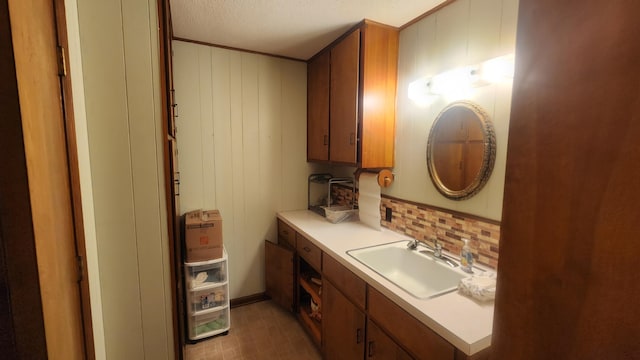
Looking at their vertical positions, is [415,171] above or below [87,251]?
above

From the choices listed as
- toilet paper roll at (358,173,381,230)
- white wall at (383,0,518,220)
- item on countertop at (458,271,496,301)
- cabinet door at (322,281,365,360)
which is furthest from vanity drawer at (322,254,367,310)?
white wall at (383,0,518,220)

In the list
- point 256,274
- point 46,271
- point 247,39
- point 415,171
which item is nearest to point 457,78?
point 415,171

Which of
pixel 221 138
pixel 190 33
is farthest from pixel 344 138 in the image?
pixel 190 33

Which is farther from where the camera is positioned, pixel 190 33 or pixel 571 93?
pixel 190 33

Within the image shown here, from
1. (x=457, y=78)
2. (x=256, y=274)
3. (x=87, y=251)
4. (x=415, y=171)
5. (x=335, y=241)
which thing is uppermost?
(x=457, y=78)

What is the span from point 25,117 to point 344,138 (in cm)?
173

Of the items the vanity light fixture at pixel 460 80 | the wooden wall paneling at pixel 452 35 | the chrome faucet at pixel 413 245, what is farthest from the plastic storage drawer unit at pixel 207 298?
the wooden wall paneling at pixel 452 35

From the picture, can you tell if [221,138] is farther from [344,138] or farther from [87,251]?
[87,251]

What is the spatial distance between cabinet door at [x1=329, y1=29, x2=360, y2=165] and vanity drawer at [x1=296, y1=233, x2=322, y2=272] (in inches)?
26.3

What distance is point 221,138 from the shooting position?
93.9 inches

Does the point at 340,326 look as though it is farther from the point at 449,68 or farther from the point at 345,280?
the point at 449,68

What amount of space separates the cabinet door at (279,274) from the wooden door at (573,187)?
2014 millimetres

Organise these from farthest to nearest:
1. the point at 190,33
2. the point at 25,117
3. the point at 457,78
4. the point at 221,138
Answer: the point at 221,138 < the point at 190,33 < the point at 457,78 < the point at 25,117

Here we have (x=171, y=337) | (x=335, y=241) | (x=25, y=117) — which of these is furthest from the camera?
(x=335, y=241)
